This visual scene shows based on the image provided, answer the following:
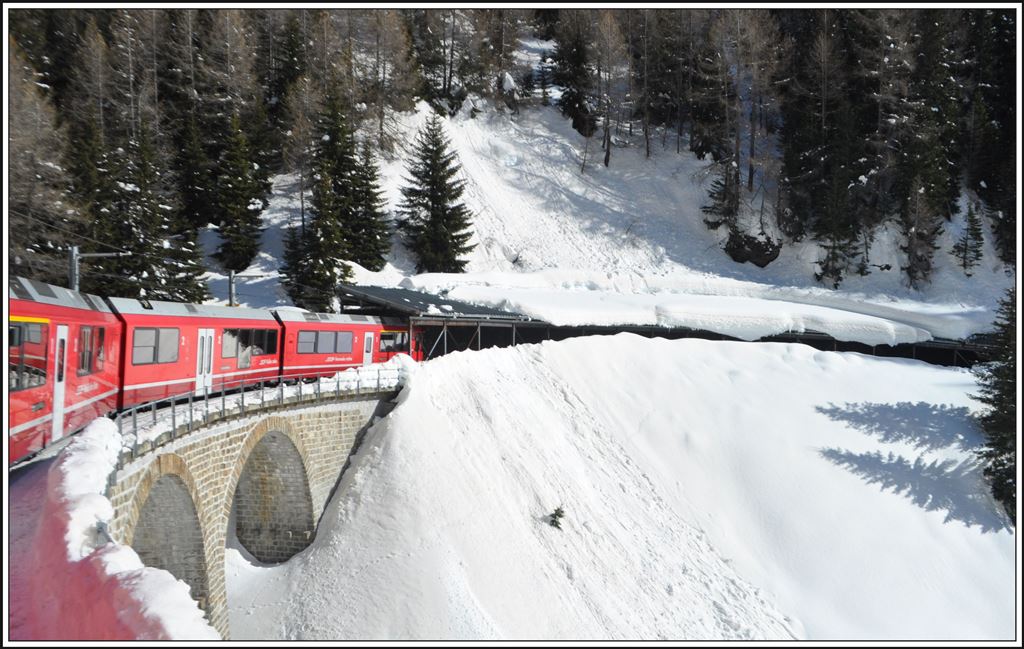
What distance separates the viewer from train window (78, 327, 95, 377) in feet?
38.7

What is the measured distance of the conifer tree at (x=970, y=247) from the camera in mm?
40594

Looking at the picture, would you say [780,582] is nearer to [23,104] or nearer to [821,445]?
[821,445]

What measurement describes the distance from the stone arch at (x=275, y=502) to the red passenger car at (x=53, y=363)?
13.3 ft

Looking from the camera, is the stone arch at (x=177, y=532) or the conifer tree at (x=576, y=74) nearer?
the stone arch at (x=177, y=532)

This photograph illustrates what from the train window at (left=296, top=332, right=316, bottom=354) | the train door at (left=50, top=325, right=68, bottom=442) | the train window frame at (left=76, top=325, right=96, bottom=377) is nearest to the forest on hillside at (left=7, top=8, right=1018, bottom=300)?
the train window at (left=296, top=332, right=316, bottom=354)

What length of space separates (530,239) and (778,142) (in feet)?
63.2

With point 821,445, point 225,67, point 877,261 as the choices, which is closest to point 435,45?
point 225,67

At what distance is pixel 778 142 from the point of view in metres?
47.2

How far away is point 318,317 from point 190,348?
17.8 feet

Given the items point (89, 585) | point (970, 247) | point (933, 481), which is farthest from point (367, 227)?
point (970, 247)

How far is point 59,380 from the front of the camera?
1098cm

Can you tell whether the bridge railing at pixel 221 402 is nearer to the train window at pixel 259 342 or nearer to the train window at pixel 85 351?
the train window at pixel 259 342

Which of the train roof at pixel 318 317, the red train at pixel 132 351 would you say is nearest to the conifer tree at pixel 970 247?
the train roof at pixel 318 317

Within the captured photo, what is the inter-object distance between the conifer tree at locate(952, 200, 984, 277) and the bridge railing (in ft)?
122
